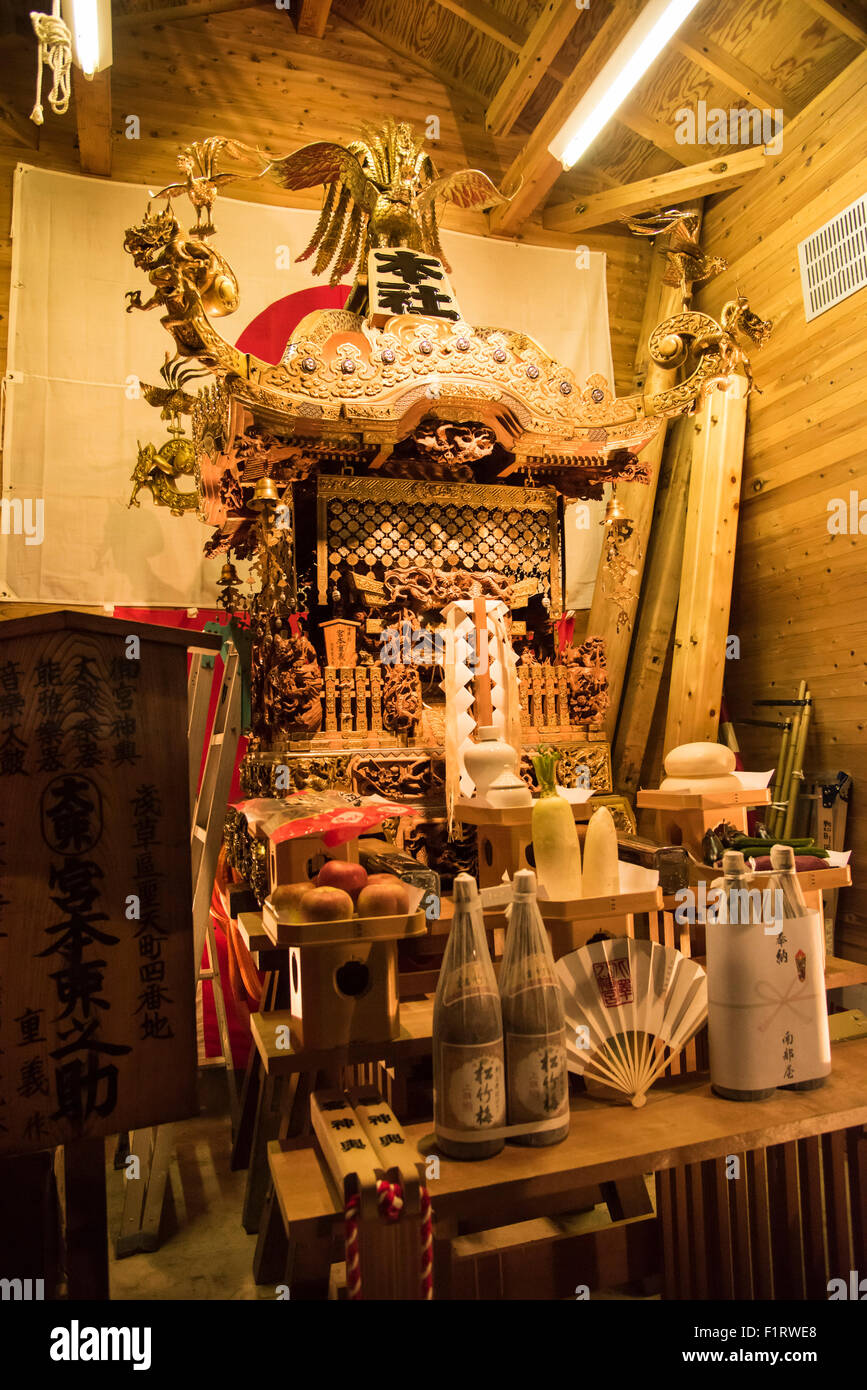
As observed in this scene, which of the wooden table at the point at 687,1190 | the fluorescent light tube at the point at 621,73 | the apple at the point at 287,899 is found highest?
the fluorescent light tube at the point at 621,73

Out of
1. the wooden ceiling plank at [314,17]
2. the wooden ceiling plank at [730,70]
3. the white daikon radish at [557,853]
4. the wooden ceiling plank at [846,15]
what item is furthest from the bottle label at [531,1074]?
the wooden ceiling plank at [314,17]

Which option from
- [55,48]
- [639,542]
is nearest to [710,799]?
[639,542]

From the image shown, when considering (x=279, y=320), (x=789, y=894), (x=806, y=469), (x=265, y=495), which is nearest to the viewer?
(x=789, y=894)

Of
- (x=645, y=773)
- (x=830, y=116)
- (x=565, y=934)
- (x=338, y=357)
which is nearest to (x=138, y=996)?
(x=565, y=934)

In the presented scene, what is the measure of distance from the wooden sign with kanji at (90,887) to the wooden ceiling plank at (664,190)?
595cm

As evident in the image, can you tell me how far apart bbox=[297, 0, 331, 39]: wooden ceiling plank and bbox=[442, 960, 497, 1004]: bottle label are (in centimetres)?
756

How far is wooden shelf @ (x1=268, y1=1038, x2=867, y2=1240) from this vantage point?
1.51 meters

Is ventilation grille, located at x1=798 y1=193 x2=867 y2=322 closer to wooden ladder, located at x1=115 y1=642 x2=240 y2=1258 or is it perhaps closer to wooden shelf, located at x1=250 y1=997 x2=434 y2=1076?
wooden ladder, located at x1=115 y1=642 x2=240 y2=1258

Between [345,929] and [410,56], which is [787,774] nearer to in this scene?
[345,929]

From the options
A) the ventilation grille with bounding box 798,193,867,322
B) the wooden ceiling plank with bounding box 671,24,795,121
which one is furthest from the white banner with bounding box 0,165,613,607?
the ventilation grille with bounding box 798,193,867,322

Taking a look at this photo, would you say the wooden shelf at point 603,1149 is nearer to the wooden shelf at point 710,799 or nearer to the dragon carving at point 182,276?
the wooden shelf at point 710,799

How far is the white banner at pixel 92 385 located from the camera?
18.0ft

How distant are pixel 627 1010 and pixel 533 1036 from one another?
369 millimetres

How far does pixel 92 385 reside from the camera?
571 centimetres
